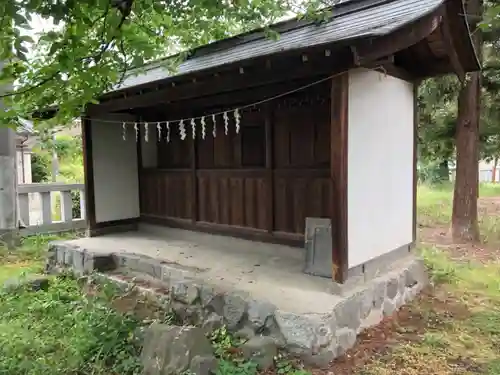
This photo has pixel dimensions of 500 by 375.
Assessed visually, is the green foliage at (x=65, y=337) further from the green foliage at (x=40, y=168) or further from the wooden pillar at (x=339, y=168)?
the green foliage at (x=40, y=168)

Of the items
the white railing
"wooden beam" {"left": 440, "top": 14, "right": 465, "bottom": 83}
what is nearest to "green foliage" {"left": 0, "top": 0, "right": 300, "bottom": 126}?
"wooden beam" {"left": 440, "top": 14, "right": 465, "bottom": 83}

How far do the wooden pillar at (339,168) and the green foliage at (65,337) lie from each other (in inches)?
80.5

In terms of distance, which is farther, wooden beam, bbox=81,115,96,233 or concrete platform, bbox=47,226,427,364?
wooden beam, bbox=81,115,96,233

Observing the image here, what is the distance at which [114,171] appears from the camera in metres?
7.48

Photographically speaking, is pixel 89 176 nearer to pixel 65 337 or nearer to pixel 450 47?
pixel 65 337

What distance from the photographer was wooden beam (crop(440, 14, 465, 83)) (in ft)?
15.0

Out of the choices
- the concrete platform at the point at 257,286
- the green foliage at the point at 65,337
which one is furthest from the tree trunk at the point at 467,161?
the green foliage at the point at 65,337

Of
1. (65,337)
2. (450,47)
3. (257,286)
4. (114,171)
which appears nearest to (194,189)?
(114,171)

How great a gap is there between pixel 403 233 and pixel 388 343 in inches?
66.4

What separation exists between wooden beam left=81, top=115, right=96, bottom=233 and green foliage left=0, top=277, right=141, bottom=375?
219 cm

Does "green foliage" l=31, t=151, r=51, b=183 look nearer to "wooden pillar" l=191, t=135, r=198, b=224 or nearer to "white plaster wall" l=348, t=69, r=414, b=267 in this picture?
"wooden pillar" l=191, t=135, r=198, b=224

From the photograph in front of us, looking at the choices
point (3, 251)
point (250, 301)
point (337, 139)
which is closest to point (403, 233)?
point (337, 139)

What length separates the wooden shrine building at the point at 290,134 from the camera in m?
4.00

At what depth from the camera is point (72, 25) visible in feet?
9.30
